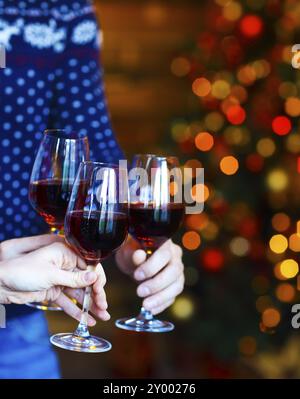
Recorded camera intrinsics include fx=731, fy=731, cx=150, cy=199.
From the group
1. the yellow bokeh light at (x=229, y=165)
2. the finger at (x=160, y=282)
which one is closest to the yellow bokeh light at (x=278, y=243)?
the yellow bokeh light at (x=229, y=165)

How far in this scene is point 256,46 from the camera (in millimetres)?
2898

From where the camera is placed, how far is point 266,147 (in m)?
2.79

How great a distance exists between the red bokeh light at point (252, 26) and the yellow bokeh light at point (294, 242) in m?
0.81

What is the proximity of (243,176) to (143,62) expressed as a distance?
1.61 m

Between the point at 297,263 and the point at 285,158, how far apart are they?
0.40 meters

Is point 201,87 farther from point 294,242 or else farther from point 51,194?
point 51,194

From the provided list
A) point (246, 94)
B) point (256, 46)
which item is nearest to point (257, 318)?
point (246, 94)

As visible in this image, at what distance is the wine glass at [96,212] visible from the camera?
101 centimetres

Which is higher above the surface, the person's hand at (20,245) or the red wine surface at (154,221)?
the red wine surface at (154,221)

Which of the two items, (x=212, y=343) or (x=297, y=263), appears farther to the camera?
(x=212, y=343)

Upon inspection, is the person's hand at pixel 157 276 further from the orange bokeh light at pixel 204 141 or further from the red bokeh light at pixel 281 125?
the orange bokeh light at pixel 204 141

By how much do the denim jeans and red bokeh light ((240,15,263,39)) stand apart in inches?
70.8
